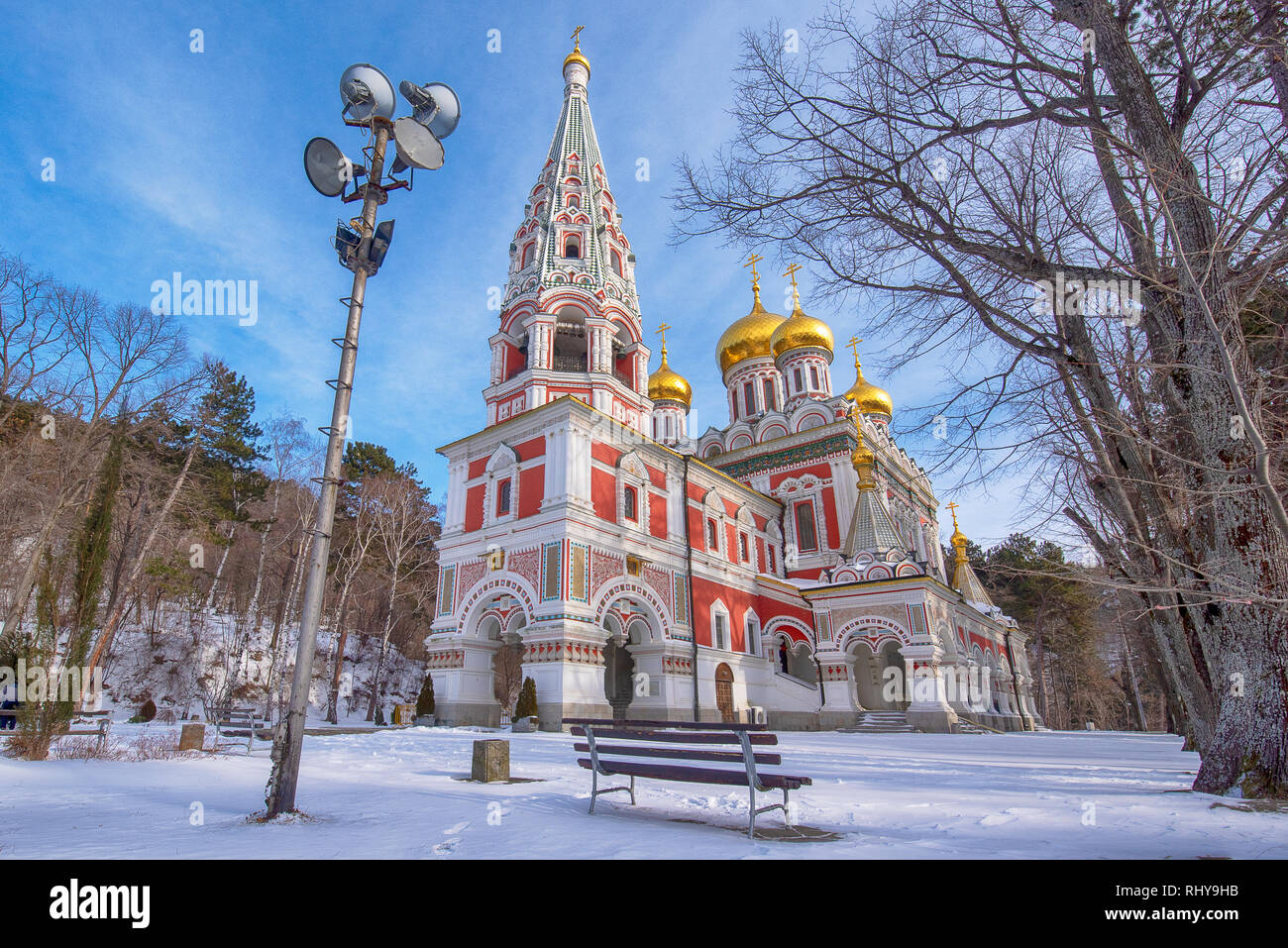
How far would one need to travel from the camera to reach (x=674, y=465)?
23094 millimetres

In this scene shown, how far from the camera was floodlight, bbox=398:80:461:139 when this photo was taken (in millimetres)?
6516

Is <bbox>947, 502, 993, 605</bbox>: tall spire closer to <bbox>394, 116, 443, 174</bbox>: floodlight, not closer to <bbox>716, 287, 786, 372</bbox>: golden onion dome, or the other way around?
<bbox>716, 287, 786, 372</bbox>: golden onion dome

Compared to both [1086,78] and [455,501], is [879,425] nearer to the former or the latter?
[455,501]

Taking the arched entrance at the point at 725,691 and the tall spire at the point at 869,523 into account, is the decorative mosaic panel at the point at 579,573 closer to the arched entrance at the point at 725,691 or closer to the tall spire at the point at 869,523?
the arched entrance at the point at 725,691

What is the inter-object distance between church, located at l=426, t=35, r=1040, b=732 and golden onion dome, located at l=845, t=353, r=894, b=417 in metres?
4.32

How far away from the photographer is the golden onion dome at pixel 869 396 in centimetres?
3344

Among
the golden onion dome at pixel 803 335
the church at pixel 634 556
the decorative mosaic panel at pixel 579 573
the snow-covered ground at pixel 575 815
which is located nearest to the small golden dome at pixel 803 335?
the golden onion dome at pixel 803 335

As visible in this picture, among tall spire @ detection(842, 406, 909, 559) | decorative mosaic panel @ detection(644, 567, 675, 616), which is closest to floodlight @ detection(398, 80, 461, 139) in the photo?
decorative mosaic panel @ detection(644, 567, 675, 616)

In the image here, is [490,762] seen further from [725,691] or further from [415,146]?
[725,691]

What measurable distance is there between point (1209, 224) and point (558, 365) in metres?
19.2

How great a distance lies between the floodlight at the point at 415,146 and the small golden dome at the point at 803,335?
2843cm

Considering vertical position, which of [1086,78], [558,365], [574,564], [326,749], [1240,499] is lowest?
[326,749]

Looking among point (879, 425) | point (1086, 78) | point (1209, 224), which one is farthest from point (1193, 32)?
point (879, 425)

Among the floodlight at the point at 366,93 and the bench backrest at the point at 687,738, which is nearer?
the bench backrest at the point at 687,738
